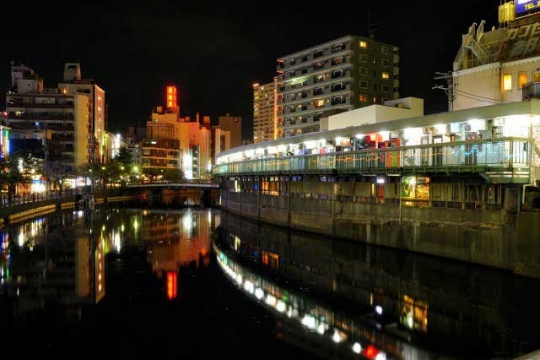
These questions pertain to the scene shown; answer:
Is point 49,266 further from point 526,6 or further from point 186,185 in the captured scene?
point 186,185

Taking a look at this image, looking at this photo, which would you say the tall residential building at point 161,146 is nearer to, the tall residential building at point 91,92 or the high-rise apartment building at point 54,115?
the tall residential building at point 91,92

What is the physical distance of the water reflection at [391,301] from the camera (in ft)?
51.0

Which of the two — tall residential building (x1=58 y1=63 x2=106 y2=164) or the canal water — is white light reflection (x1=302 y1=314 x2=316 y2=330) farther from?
tall residential building (x1=58 y1=63 x2=106 y2=164)

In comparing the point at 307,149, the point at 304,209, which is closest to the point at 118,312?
the point at 304,209

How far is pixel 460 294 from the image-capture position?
20.8m

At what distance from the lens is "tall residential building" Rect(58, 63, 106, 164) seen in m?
104

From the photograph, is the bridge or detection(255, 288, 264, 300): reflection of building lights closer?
detection(255, 288, 264, 300): reflection of building lights

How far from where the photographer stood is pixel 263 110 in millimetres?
185625

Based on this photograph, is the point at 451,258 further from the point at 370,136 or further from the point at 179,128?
the point at 179,128

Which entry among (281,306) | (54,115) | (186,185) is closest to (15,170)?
(186,185)

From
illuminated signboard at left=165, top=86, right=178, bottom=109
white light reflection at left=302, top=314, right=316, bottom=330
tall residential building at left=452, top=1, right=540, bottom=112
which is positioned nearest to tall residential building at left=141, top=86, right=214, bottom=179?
illuminated signboard at left=165, top=86, right=178, bottom=109

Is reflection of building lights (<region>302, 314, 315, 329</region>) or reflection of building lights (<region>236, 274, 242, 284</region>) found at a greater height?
reflection of building lights (<region>236, 274, 242, 284</region>)

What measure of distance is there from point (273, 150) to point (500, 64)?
78.1ft

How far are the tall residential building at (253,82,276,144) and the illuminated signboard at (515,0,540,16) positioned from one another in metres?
140
